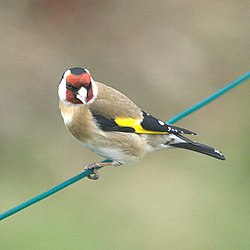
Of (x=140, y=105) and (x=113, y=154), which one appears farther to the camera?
(x=140, y=105)

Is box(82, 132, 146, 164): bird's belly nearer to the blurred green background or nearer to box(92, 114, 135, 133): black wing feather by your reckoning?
box(92, 114, 135, 133): black wing feather

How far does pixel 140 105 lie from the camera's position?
7.03 meters

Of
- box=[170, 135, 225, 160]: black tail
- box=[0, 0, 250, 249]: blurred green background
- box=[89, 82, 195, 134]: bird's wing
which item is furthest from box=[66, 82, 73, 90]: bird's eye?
box=[0, 0, 250, 249]: blurred green background

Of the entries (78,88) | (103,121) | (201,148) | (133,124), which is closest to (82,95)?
(78,88)

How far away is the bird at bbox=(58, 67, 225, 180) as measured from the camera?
3.80 meters

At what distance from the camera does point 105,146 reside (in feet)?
12.7

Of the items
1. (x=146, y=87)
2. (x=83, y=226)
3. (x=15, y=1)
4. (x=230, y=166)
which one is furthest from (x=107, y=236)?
(x=15, y=1)

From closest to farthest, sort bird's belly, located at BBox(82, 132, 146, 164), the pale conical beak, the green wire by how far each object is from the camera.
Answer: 1. the green wire
2. the pale conical beak
3. bird's belly, located at BBox(82, 132, 146, 164)


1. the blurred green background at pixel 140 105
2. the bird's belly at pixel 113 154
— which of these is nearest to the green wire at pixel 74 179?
the bird's belly at pixel 113 154

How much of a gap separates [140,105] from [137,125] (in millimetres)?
3132

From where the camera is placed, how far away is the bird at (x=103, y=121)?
380 centimetres

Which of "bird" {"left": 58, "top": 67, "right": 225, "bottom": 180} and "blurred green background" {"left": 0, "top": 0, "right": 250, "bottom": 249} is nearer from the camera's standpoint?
"bird" {"left": 58, "top": 67, "right": 225, "bottom": 180}

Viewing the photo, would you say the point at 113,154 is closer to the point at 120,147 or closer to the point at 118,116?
the point at 120,147

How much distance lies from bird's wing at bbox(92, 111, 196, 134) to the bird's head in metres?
0.10
